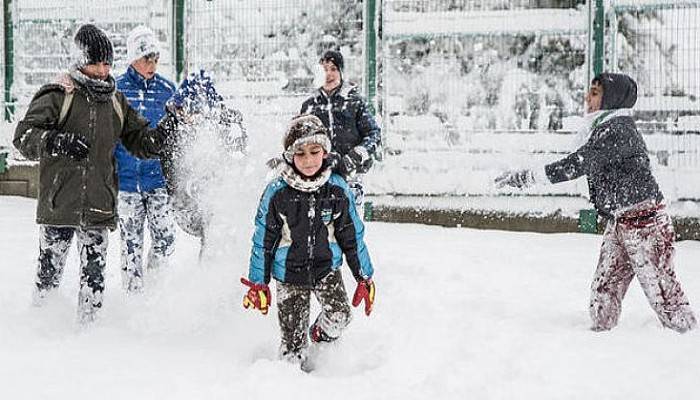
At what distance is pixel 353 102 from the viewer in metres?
6.48

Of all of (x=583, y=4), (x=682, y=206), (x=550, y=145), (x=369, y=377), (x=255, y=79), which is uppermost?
(x=583, y=4)

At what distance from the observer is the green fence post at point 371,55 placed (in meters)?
9.71

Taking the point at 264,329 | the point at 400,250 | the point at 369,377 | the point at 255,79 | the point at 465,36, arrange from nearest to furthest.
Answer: the point at 369,377 < the point at 264,329 < the point at 400,250 < the point at 465,36 < the point at 255,79

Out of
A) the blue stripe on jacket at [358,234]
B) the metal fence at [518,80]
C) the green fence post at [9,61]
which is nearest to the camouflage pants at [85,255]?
the blue stripe on jacket at [358,234]

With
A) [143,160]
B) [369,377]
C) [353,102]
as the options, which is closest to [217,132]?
[143,160]

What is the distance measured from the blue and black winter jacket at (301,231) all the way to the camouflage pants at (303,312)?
2.3 inches

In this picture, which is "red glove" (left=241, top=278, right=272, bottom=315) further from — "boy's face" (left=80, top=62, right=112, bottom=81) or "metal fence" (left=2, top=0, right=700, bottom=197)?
"metal fence" (left=2, top=0, right=700, bottom=197)

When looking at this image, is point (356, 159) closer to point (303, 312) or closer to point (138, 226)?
point (138, 226)

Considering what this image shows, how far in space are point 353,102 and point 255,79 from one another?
13.2 ft

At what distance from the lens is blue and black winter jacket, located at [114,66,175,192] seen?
5.63 metres

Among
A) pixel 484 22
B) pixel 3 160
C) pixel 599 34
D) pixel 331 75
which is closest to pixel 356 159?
pixel 331 75

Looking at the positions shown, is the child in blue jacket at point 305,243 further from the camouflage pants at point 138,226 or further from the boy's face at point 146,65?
the boy's face at point 146,65

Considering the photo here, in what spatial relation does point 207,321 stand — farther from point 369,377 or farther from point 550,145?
point 550,145

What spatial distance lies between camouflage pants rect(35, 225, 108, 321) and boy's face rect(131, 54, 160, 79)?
4.20 ft
